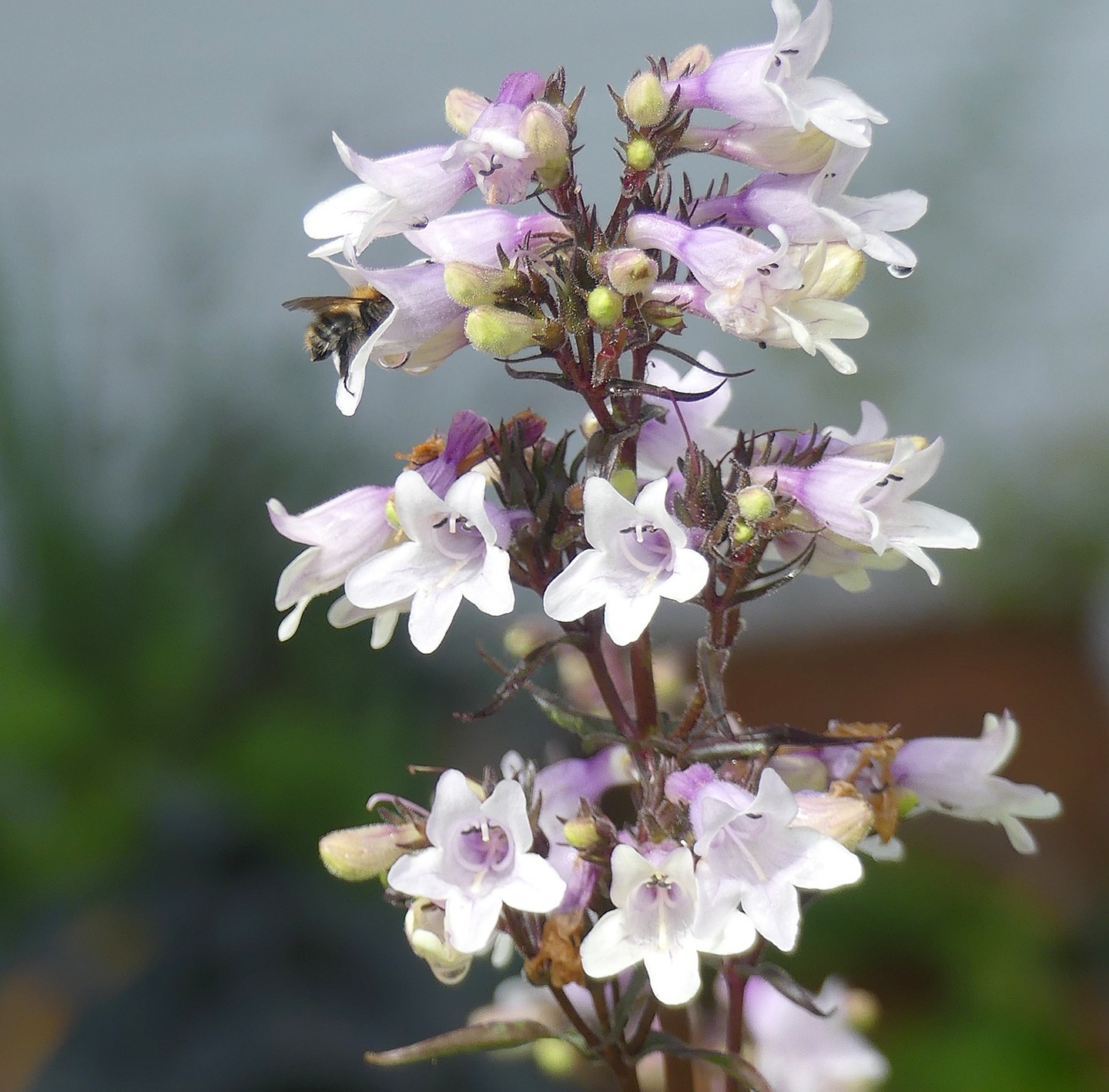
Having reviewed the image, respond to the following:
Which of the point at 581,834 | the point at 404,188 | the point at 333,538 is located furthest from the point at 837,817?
the point at 404,188

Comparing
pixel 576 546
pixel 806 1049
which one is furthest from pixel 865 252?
pixel 806 1049

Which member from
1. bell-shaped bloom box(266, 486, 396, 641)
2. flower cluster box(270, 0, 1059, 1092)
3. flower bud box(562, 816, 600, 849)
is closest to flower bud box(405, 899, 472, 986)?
flower cluster box(270, 0, 1059, 1092)

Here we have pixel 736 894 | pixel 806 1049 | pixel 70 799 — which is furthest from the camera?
pixel 70 799

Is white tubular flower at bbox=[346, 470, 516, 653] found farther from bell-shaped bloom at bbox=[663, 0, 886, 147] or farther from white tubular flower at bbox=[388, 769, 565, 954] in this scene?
bell-shaped bloom at bbox=[663, 0, 886, 147]

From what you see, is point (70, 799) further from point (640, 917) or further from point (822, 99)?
point (822, 99)

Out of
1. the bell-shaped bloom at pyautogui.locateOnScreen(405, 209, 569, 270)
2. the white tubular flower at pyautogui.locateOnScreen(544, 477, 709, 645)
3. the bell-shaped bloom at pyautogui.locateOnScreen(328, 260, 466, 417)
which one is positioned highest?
the bell-shaped bloom at pyautogui.locateOnScreen(405, 209, 569, 270)

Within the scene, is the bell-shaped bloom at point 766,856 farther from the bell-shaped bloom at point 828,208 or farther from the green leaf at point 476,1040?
the bell-shaped bloom at point 828,208

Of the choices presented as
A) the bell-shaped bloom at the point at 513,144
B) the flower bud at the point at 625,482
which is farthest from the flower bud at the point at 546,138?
the flower bud at the point at 625,482
